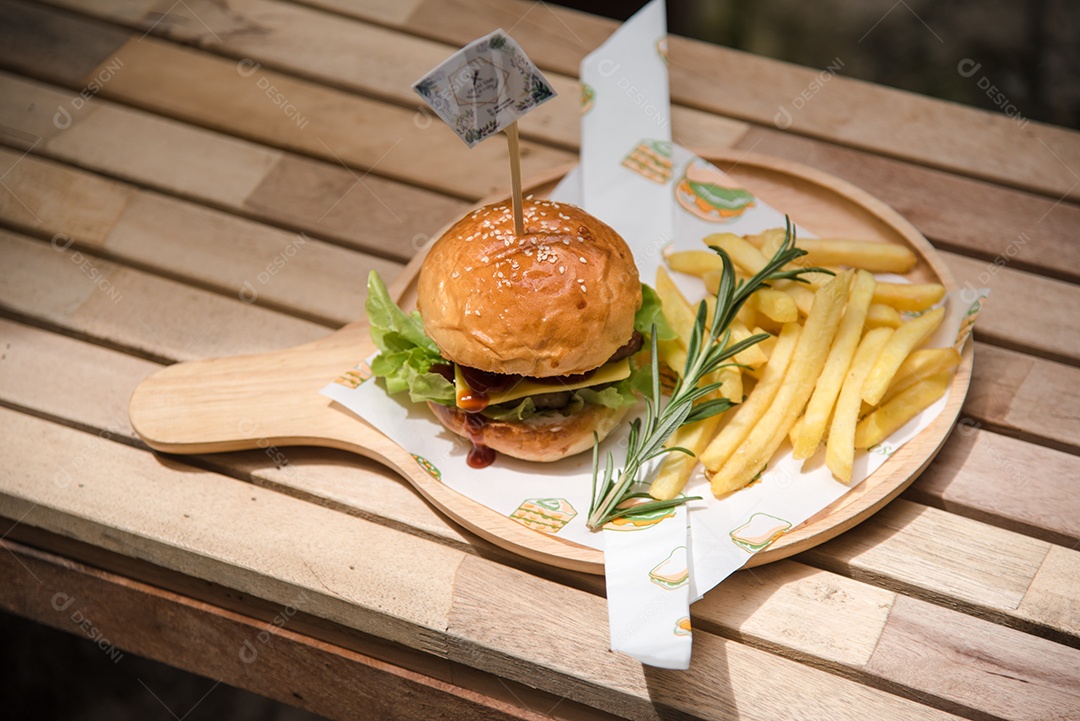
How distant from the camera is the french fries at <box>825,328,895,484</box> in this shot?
2.63 metres

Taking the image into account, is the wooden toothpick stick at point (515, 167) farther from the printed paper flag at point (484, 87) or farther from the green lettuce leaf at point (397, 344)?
the green lettuce leaf at point (397, 344)

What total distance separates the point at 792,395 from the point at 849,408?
15 centimetres

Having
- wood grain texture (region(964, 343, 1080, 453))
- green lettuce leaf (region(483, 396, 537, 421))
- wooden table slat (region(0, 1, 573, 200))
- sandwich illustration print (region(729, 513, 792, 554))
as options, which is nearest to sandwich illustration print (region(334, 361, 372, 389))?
green lettuce leaf (region(483, 396, 537, 421))

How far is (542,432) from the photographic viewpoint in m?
2.72

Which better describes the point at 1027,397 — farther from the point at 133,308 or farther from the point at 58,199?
the point at 58,199

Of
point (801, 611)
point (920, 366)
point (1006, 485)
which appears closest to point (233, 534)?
point (801, 611)

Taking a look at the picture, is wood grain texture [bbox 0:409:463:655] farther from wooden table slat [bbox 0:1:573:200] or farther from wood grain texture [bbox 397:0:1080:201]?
wood grain texture [bbox 397:0:1080:201]

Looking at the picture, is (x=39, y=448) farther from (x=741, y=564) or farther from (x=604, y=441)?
(x=741, y=564)

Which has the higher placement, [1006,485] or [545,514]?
[545,514]

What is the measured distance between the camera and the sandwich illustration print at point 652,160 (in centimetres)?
347

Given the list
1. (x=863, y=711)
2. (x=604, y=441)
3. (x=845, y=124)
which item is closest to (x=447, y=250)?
(x=604, y=441)

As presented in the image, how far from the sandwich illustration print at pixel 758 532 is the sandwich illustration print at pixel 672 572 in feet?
0.57

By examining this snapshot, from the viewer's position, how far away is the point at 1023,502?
2.82 meters

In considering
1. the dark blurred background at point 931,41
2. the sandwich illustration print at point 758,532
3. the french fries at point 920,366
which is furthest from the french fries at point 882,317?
the dark blurred background at point 931,41
